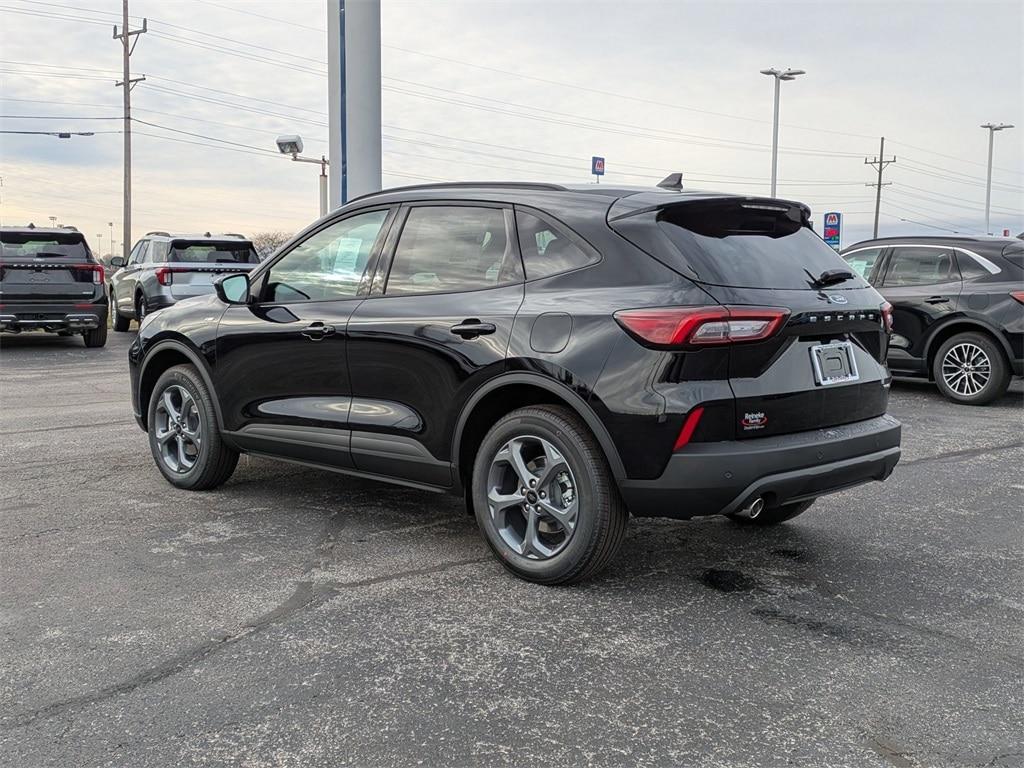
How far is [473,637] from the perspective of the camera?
3.55 meters

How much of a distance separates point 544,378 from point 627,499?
0.59 metres

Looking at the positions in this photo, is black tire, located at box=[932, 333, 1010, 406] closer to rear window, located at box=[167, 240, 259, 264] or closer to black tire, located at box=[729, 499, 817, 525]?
black tire, located at box=[729, 499, 817, 525]

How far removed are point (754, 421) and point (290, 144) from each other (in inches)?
667

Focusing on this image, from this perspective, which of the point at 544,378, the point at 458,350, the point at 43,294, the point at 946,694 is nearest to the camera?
the point at 946,694

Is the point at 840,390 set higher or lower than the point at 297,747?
higher

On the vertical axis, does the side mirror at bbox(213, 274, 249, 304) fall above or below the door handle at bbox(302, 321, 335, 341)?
above

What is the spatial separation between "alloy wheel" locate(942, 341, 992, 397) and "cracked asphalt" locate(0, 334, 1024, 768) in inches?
169

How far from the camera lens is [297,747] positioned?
109 inches

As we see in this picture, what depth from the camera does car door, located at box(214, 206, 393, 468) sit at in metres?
4.84

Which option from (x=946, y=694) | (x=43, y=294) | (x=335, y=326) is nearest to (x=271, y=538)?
(x=335, y=326)

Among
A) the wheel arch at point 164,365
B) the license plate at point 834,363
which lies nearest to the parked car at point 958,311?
the license plate at point 834,363

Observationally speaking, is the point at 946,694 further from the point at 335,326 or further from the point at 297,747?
the point at 335,326

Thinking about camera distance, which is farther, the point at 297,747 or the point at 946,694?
the point at 946,694

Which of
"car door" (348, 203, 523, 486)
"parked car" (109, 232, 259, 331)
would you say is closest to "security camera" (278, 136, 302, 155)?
"parked car" (109, 232, 259, 331)
